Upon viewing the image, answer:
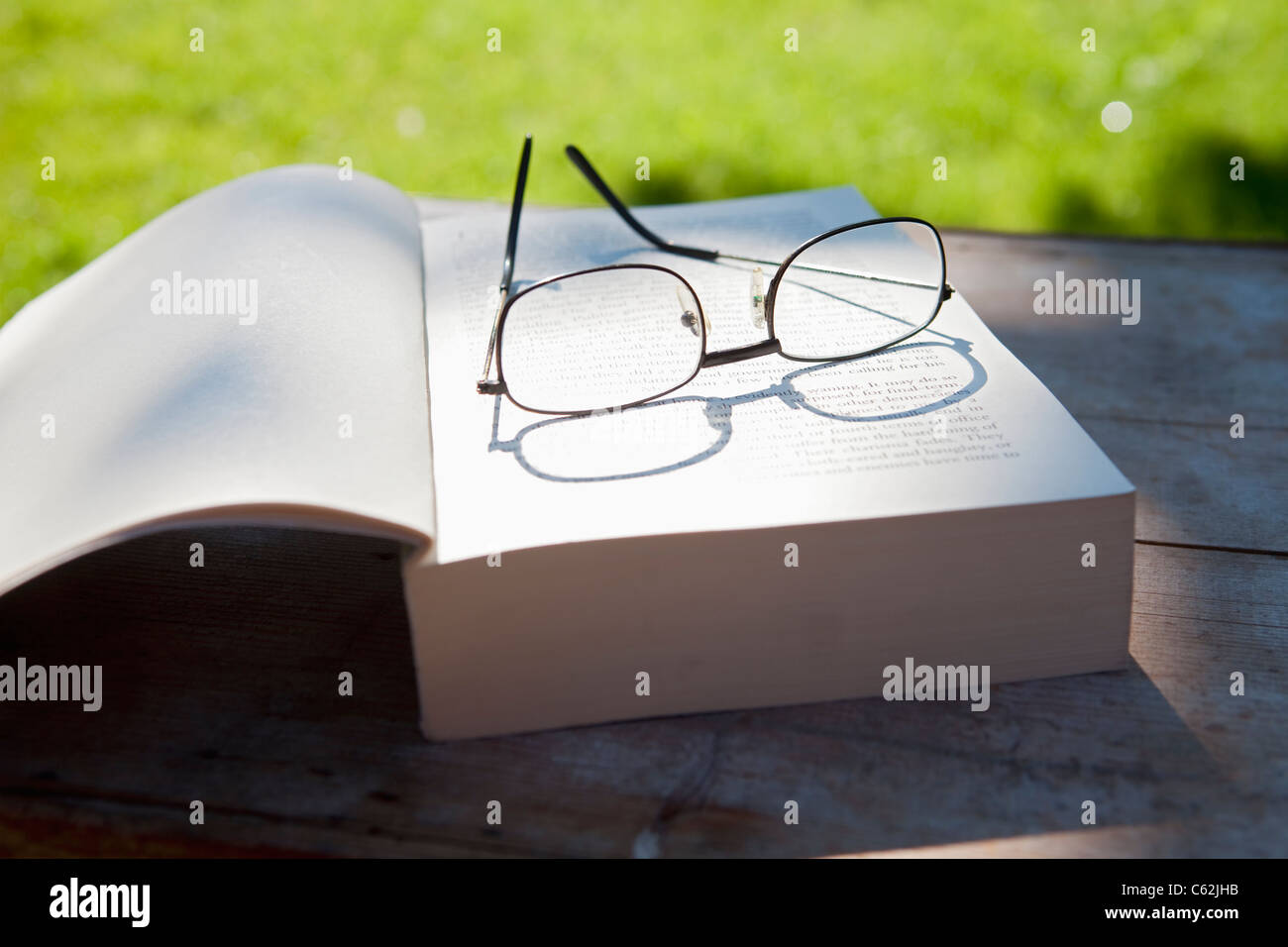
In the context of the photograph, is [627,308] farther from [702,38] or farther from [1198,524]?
[702,38]

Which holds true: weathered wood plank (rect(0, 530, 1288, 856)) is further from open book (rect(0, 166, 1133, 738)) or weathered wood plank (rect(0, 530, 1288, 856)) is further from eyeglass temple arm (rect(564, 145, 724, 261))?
eyeglass temple arm (rect(564, 145, 724, 261))

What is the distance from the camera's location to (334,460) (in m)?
0.55

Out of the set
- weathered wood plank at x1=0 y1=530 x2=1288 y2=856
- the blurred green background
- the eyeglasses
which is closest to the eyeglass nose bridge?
the eyeglasses

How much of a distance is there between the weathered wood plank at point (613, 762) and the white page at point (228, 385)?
0.38 ft

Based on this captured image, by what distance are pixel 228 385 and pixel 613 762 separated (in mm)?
304

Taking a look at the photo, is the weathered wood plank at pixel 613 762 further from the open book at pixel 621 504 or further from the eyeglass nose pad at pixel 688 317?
the eyeglass nose pad at pixel 688 317

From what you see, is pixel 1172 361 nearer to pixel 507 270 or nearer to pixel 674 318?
pixel 674 318

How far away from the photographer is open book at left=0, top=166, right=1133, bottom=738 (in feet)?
1.75

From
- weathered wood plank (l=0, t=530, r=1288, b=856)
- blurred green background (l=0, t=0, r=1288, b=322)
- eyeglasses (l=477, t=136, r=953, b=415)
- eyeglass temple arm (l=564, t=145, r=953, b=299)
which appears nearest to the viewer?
weathered wood plank (l=0, t=530, r=1288, b=856)

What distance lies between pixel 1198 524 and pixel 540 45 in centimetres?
252

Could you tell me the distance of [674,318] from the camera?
799 millimetres

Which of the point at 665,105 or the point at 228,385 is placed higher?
the point at 665,105

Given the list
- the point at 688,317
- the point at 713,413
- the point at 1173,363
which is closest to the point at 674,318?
the point at 688,317
